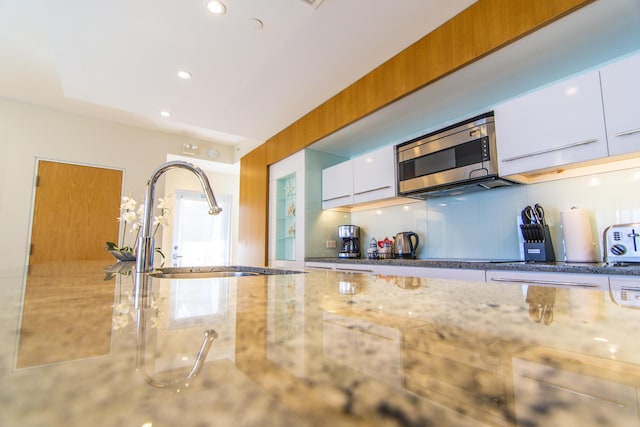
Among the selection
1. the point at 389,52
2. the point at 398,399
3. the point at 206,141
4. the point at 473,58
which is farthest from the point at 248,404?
the point at 206,141

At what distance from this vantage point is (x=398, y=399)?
13cm

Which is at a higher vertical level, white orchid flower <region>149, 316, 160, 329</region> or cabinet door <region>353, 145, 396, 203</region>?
cabinet door <region>353, 145, 396, 203</region>

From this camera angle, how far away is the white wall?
10.7 feet

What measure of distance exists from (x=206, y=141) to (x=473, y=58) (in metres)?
3.81

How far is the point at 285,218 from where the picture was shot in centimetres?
343

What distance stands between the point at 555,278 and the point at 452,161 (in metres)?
0.89

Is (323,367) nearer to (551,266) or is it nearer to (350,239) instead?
(551,266)

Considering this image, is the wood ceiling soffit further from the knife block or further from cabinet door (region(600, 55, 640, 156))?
the knife block

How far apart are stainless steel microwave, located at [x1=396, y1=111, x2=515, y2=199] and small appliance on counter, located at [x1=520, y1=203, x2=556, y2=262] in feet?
0.91

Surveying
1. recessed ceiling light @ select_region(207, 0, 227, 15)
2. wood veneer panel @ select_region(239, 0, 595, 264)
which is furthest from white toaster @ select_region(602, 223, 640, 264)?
recessed ceiling light @ select_region(207, 0, 227, 15)

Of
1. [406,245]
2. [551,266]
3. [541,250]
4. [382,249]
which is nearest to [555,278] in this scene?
[551,266]

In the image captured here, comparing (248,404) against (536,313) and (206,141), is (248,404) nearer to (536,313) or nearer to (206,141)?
(536,313)

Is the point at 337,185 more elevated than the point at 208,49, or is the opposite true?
the point at 208,49

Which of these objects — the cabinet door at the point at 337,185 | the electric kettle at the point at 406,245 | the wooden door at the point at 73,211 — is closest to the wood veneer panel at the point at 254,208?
the cabinet door at the point at 337,185
